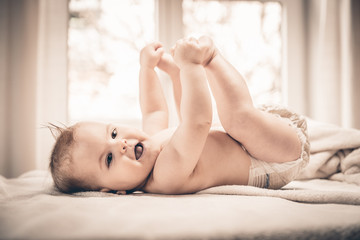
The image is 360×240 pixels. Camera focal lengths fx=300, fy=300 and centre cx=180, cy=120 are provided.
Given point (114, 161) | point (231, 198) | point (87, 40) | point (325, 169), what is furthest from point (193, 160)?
point (87, 40)

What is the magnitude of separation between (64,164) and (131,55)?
1.17 metres

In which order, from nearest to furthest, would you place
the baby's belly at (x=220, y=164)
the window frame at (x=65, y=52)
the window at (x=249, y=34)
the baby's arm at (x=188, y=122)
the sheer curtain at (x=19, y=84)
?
1. the baby's arm at (x=188, y=122)
2. the baby's belly at (x=220, y=164)
3. the sheer curtain at (x=19, y=84)
4. the window frame at (x=65, y=52)
5. the window at (x=249, y=34)

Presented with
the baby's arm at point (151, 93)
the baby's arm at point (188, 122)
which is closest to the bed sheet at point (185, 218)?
the baby's arm at point (188, 122)

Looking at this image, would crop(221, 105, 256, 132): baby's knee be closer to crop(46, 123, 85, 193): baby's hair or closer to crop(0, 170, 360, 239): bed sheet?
crop(0, 170, 360, 239): bed sheet

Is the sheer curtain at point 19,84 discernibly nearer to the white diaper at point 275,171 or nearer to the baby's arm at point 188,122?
the baby's arm at point 188,122

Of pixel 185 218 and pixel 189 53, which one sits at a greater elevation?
pixel 189 53

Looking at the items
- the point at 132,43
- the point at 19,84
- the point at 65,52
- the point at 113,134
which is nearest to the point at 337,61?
the point at 132,43

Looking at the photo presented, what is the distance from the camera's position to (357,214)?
620 millimetres

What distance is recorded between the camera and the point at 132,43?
1938mm

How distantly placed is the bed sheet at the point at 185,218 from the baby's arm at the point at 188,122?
114mm

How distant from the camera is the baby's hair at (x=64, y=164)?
0.89m

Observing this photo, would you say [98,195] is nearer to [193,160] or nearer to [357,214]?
[193,160]

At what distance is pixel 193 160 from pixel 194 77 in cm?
23

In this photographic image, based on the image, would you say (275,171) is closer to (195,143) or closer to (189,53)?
(195,143)
